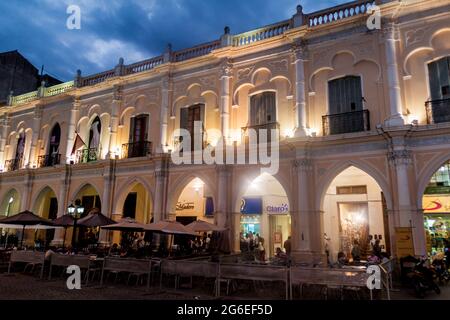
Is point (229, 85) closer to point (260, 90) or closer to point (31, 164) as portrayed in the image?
point (260, 90)

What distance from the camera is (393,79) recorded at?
542 inches

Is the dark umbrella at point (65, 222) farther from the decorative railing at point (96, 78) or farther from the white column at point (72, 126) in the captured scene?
the decorative railing at point (96, 78)

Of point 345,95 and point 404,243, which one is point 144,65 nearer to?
point 345,95

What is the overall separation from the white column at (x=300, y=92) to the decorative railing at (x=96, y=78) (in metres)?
11.7

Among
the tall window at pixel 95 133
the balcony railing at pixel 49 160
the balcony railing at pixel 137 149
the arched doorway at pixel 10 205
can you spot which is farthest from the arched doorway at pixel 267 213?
the arched doorway at pixel 10 205

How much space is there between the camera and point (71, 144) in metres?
22.5

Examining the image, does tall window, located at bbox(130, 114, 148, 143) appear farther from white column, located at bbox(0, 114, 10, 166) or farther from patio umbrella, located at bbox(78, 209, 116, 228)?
white column, located at bbox(0, 114, 10, 166)

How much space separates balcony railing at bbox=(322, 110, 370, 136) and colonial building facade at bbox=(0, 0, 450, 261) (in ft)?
0.15

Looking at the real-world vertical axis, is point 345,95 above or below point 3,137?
below

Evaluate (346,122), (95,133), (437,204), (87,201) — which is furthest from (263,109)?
(87,201)

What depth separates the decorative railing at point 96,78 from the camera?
22.1 metres

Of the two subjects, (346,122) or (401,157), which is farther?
(346,122)

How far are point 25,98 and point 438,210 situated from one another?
2719 cm
